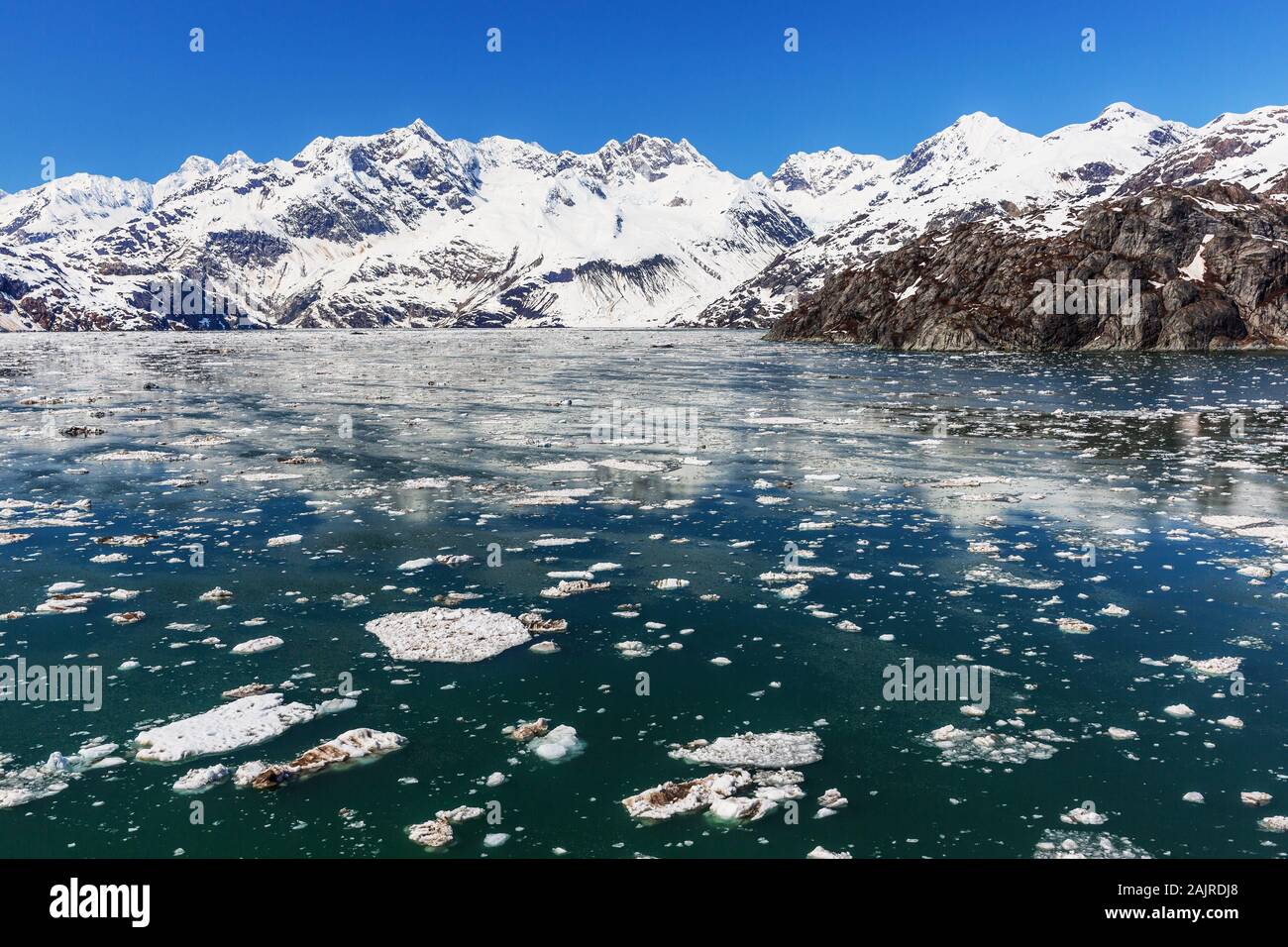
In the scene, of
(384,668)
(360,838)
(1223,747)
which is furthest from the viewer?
(384,668)

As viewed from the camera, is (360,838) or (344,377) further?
(344,377)

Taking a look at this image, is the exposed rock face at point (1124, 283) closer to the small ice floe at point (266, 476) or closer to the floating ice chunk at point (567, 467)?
the floating ice chunk at point (567, 467)

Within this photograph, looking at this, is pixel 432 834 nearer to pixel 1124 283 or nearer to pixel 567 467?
pixel 567 467

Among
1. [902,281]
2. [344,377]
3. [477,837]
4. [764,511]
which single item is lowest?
[477,837]

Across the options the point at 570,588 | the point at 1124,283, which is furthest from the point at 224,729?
the point at 1124,283

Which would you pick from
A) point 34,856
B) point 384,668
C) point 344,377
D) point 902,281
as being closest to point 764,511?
point 384,668

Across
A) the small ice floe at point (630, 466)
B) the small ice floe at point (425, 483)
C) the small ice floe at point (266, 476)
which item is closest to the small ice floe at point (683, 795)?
the small ice floe at point (425, 483)
